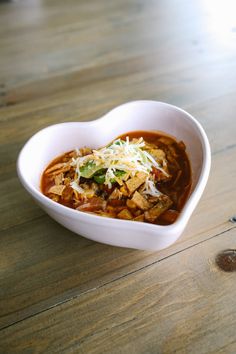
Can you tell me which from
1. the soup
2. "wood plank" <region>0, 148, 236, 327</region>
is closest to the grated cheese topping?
the soup

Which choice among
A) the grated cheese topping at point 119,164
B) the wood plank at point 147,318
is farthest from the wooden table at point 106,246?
the grated cheese topping at point 119,164

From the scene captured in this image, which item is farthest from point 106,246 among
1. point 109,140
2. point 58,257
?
point 109,140

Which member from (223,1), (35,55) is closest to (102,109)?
(35,55)

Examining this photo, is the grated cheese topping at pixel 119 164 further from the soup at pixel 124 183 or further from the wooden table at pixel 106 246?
the wooden table at pixel 106 246

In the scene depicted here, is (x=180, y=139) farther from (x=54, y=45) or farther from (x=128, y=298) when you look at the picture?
(x=54, y=45)

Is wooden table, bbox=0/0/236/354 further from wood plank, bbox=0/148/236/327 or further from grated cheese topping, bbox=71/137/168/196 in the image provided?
grated cheese topping, bbox=71/137/168/196

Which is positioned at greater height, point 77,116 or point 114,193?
point 114,193
